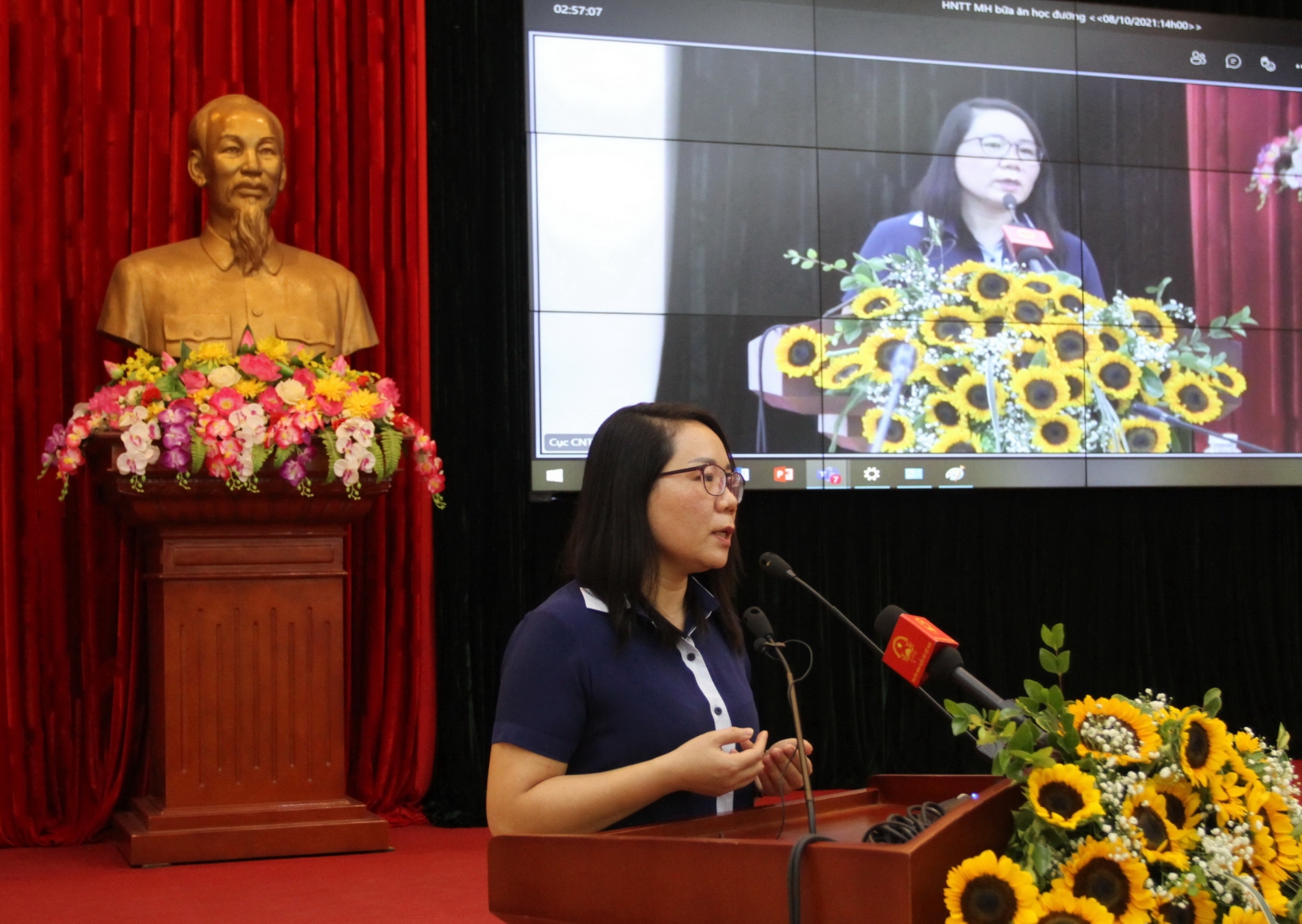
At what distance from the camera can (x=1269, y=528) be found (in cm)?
561

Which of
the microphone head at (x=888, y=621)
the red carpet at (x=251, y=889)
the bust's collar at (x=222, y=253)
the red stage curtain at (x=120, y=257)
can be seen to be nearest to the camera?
the microphone head at (x=888, y=621)

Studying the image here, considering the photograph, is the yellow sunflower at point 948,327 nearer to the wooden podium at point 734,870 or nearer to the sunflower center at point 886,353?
the sunflower center at point 886,353

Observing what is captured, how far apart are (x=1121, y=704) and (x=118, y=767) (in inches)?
146

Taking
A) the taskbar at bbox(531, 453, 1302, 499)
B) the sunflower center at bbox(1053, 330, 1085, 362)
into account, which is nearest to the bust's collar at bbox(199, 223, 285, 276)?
the taskbar at bbox(531, 453, 1302, 499)

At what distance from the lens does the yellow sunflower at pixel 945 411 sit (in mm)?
4938

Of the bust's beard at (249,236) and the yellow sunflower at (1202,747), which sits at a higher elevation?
the bust's beard at (249,236)

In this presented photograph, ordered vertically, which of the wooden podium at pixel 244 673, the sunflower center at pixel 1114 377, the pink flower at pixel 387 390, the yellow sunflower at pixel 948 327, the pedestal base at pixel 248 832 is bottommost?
the pedestal base at pixel 248 832

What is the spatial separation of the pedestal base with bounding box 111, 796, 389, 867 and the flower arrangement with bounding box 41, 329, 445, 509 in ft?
2.83

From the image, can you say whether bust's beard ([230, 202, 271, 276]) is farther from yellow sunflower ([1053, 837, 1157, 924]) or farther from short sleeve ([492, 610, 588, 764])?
yellow sunflower ([1053, 837, 1157, 924])

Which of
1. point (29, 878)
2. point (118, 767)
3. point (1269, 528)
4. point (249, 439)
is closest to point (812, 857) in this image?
point (249, 439)

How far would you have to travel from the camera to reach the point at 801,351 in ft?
16.0

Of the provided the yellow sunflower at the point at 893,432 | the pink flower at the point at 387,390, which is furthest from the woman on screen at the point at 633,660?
the yellow sunflower at the point at 893,432

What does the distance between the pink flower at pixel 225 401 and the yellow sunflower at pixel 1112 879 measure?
297cm

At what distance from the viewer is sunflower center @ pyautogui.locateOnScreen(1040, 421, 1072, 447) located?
5.02 meters
